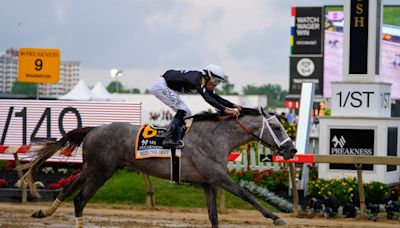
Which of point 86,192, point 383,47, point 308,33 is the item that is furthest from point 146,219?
point 383,47

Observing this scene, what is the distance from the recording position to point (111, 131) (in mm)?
12305

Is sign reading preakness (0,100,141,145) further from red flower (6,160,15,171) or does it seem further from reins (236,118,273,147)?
reins (236,118,273,147)

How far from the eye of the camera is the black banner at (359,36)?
1877cm

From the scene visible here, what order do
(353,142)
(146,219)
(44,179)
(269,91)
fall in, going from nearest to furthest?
(146,219) → (353,142) → (44,179) → (269,91)

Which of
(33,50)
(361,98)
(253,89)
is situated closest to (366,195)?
(361,98)

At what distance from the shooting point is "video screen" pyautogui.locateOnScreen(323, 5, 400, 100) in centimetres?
5072

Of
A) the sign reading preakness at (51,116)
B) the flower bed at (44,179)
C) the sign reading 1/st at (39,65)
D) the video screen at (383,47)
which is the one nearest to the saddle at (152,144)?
the flower bed at (44,179)

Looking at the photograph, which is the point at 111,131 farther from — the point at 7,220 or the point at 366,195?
the point at 366,195

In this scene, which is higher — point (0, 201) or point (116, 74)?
point (116, 74)

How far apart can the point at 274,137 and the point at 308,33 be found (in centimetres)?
4030

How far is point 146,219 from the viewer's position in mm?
14680

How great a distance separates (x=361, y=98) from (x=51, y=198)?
20.4 ft

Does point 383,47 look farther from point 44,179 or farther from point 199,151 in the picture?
point 199,151

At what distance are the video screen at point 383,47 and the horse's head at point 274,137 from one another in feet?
125
